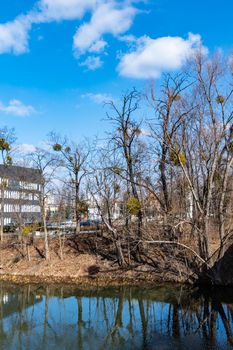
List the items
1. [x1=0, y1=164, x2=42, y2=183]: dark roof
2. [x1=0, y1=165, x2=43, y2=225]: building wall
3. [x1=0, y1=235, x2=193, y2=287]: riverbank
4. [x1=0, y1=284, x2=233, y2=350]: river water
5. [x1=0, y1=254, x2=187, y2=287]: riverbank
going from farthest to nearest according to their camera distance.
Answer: [x1=0, y1=165, x2=43, y2=225]: building wall
[x1=0, y1=164, x2=42, y2=183]: dark roof
[x1=0, y1=235, x2=193, y2=287]: riverbank
[x1=0, y1=254, x2=187, y2=287]: riverbank
[x1=0, y1=284, x2=233, y2=350]: river water

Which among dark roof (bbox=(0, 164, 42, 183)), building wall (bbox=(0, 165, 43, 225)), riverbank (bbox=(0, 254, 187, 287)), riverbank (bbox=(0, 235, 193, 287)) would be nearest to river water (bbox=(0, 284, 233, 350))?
riverbank (bbox=(0, 254, 187, 287))

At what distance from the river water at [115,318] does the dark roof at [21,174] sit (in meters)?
8.36

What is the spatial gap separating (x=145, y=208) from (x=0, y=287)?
8796 mm

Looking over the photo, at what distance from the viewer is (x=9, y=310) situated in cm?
1559

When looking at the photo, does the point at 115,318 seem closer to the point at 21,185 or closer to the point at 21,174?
the point at 21,185

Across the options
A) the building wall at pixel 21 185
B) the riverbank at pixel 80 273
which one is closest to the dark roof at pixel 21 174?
the building wall at pixel 21 185

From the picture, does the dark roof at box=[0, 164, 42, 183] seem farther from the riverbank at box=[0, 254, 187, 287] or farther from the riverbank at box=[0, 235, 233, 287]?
the riverbank at box=[0, 254, 187, 287]

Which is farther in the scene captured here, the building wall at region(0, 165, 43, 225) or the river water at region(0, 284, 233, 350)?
the building wall at region(0, 165, 43, 225)

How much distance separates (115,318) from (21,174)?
16.4 metres

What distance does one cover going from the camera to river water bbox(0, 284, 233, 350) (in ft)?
35.2

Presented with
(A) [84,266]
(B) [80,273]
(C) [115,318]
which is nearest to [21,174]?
(A) [84,266]

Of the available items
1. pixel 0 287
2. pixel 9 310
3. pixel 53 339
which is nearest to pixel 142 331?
pixel 53 339

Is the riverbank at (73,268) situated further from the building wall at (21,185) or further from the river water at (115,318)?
the building wall at (21,185)

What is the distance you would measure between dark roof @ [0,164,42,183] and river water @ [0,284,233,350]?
8.36m
